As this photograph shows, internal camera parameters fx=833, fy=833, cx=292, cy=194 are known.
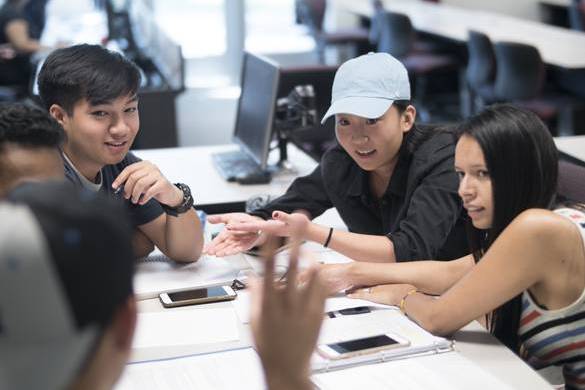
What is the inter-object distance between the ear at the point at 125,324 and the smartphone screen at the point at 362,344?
3.05 ft

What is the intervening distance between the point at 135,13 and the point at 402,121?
516 centimetres

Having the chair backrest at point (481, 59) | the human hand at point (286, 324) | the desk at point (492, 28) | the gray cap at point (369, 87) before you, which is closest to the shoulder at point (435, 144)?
the gray cap at point (369, 87)

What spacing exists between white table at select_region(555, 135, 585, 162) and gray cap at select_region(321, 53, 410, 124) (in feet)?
3.94

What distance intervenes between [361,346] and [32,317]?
108 centimetres

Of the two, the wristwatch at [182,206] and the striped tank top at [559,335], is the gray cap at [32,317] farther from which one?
the wristwatch at [182,206]

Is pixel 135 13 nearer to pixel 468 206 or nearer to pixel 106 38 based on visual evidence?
pixel 106 38

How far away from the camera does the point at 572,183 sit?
2.13 metres

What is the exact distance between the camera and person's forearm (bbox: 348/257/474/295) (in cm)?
196

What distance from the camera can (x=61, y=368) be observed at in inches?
26.1

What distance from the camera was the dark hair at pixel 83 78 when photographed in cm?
212

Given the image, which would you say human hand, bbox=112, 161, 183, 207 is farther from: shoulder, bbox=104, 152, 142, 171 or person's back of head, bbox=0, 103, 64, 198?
person's back of head, bbox=0, 103, 64, 198

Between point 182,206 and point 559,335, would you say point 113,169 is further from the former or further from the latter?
point 559,335

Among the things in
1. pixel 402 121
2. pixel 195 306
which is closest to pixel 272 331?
pixel 195 306

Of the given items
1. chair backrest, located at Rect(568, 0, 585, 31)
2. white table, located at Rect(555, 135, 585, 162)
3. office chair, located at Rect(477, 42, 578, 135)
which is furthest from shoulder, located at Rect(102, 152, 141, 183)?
chair backrest, located at Rect(568, 0, 585, 31)
